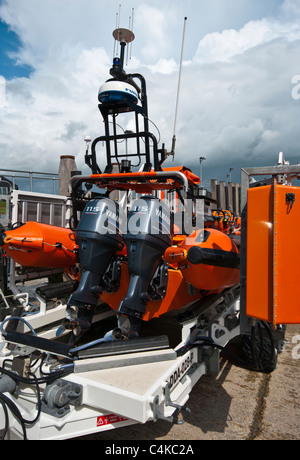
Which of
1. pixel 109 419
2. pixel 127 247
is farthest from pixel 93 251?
pixel 109 419

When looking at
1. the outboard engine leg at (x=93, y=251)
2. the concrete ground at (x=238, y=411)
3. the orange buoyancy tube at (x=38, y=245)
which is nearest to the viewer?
the concrete ground at (x=238, y=411)

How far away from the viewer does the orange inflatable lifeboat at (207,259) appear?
8.21 feet

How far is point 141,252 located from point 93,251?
1.62ft

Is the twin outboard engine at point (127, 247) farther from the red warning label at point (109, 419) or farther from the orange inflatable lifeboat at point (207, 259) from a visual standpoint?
the red warning label at point (109, 419)

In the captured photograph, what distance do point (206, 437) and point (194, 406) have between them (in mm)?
392

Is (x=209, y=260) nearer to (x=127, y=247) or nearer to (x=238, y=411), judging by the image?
(x=127, y=247)

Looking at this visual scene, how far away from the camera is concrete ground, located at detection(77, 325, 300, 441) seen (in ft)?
7.91

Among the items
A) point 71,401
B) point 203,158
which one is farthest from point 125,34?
point 203,158

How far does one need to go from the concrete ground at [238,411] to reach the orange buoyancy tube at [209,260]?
1.06 m

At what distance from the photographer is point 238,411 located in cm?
272

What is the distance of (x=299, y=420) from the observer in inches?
102

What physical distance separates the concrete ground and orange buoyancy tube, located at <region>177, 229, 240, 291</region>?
41.5 inches

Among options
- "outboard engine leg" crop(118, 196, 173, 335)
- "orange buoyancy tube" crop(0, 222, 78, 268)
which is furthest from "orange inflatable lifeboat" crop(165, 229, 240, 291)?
"orange buoyancy tube" crop(0, 222, 78, 268)

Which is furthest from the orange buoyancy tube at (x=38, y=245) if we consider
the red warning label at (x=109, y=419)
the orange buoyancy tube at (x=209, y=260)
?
the red warning label at (x=109, y=419)
